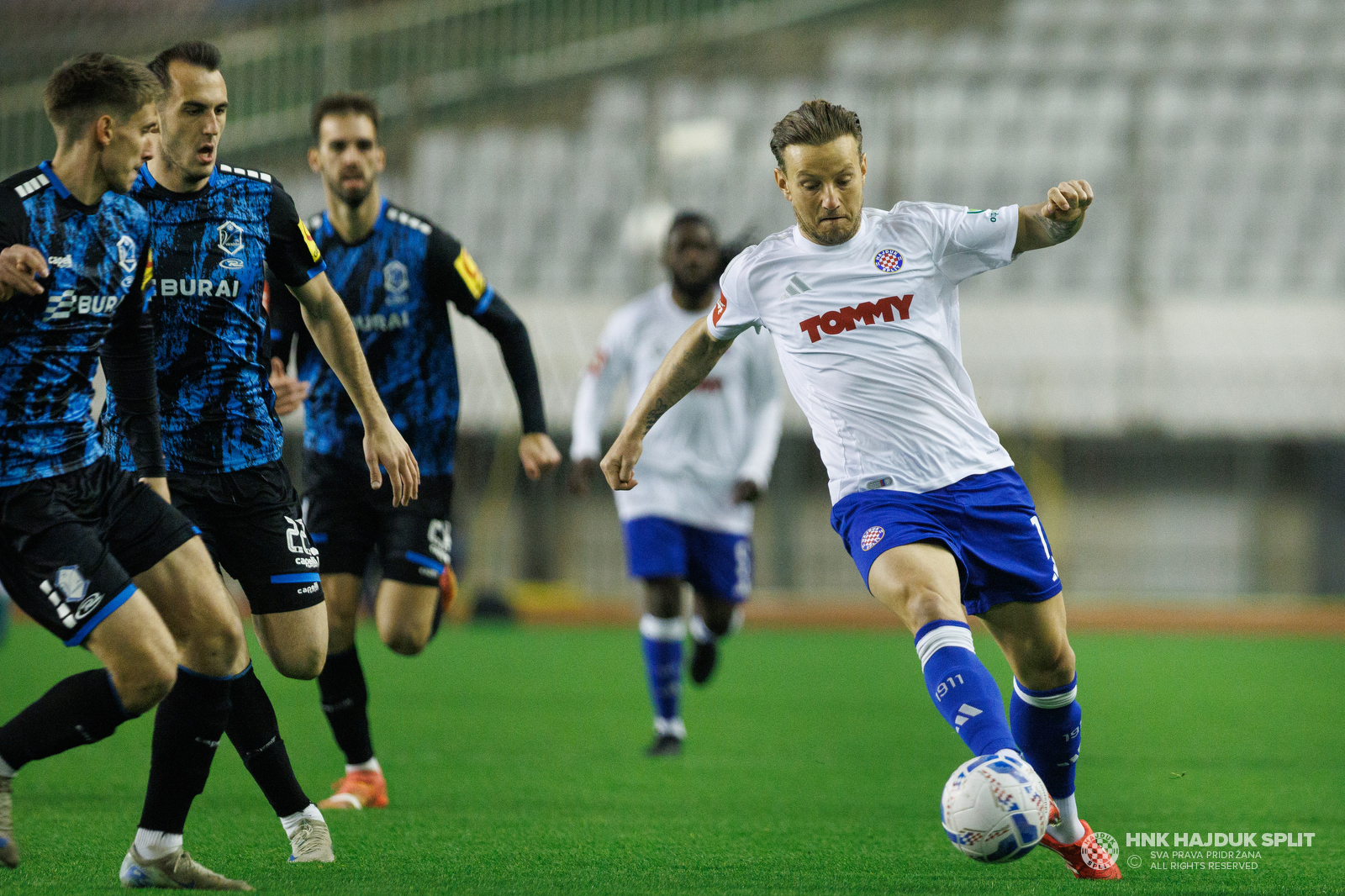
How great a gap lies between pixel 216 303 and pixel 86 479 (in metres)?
0.87

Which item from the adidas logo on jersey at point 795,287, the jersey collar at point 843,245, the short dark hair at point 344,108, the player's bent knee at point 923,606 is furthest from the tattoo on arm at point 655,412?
the short dark hair at point 344,108

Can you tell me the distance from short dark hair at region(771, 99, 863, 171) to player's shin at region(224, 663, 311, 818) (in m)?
2.18

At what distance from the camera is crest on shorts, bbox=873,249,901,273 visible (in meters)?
4.29

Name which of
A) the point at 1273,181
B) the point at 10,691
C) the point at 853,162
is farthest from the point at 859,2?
the point at 853,162

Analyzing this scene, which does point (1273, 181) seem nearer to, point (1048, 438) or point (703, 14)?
point (1048, 438)

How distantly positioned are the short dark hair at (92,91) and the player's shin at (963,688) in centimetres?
241

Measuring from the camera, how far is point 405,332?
5.59 m

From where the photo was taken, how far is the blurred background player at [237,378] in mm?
4238

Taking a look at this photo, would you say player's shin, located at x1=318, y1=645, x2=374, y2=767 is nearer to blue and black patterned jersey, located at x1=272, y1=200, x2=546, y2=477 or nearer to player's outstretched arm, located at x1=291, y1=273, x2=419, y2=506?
blue and black patterned jersey, located at x1=272, y1=200, x2=546, y2=477

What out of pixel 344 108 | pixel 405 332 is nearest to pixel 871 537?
pixel 405 332

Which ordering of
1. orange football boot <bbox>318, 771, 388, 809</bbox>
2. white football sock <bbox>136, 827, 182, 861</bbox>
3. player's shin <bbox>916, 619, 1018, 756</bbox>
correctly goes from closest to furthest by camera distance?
1. player's shin <bbox>916, 619, 1018, 756</bbox>
2. white football sock <bbox>136, 827, 182, 861</bbox>
3. orange football boot <bbox>318, 771, 388, 809</bbox>

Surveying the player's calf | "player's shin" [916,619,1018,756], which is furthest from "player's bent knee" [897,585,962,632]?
the player's calf

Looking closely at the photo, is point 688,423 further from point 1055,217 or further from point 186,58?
point 186,58

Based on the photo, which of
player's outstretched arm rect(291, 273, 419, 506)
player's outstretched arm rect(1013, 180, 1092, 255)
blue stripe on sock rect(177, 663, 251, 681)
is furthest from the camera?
player's outstretched arm rect(291, 273, 419, 506)
